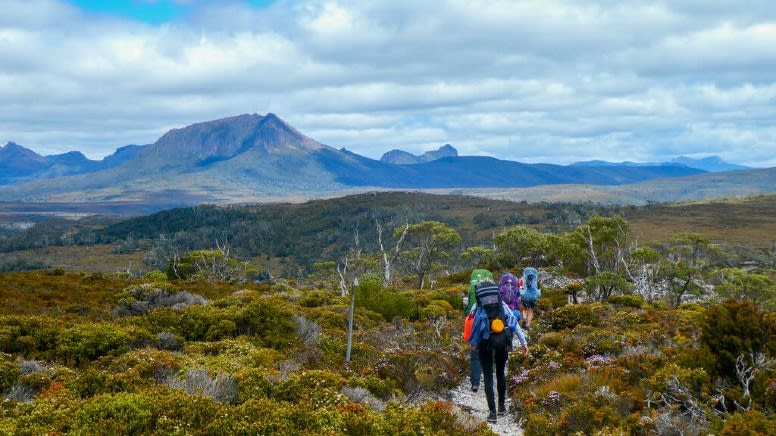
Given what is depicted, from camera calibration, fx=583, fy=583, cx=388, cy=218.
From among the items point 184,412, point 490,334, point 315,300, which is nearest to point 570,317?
point 490,334

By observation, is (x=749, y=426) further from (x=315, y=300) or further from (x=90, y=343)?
(x=315, y=300)

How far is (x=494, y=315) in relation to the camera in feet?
33.4

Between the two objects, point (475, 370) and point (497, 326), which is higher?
point (497, 326)

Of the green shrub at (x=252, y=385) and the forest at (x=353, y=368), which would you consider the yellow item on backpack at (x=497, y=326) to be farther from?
the green shrub at (x=252, y=385)

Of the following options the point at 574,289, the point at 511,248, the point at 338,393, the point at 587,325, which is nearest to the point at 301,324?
the point at 338,393

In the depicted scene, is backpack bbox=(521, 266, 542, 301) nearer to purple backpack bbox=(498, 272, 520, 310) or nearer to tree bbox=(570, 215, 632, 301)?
purple backpack bbox=(498, 272, 520, 310)

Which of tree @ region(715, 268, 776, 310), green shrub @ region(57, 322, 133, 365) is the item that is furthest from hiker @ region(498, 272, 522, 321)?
tree @ region(715, 268, 776, 310)

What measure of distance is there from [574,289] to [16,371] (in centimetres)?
2406

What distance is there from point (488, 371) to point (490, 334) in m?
0.63

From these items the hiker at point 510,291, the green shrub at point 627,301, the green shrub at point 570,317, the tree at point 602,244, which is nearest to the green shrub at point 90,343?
the hiker at point 510,291

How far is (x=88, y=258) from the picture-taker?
172 meters

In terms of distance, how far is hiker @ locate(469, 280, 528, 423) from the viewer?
33.1 ft

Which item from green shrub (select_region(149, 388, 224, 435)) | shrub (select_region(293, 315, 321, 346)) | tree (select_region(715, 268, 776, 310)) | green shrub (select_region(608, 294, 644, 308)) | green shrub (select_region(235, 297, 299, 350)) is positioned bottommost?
tree (select_region(715, 268, 776, 310))

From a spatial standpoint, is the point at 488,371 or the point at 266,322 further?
the point at 266,322
